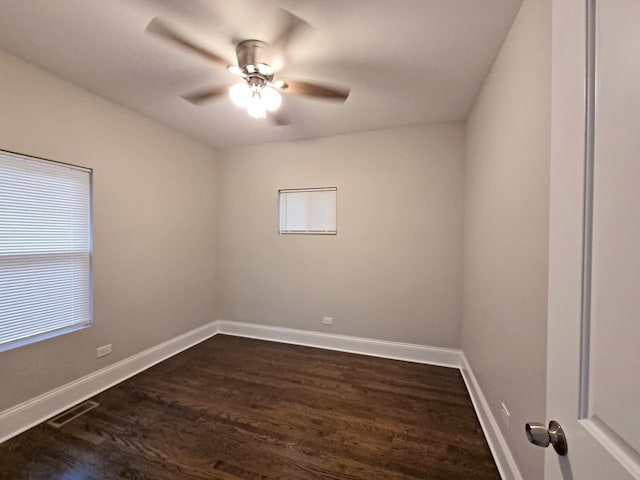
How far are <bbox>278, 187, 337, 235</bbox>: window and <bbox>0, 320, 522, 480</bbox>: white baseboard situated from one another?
4.28 feet

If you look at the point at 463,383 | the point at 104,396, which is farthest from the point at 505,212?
the point at 104,396

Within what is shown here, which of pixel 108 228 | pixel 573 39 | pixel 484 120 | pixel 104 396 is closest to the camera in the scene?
pixel 573 39

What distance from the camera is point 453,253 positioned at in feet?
9.42

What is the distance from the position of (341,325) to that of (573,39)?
10.1 ft

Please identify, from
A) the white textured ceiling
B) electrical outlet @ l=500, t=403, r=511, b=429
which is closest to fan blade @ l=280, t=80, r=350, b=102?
the white textured ceiling

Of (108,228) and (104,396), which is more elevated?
(108,228)

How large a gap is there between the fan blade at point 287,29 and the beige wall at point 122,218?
5.90 ft

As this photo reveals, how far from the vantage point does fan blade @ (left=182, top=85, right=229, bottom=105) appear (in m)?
1.95

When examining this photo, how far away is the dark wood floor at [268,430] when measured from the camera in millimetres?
1585

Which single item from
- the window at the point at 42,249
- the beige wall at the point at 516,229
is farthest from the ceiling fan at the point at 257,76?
the window at the point at 42,249

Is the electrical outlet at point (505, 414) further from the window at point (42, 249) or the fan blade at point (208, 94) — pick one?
the window at point (42, 249)

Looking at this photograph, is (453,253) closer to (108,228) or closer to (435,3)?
(435,3)

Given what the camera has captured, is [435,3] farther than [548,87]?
Yes

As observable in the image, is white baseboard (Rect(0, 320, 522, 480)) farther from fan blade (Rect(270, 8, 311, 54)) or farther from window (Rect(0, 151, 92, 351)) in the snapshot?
fan blade (Rect(270, 8, 311, 54))
